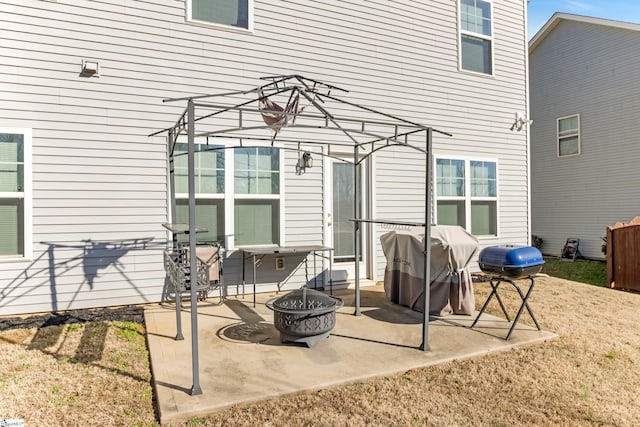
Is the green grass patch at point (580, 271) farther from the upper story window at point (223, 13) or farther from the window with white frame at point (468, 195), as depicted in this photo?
the upper story window at point (223, 13)

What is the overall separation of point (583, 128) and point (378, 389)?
10.9m

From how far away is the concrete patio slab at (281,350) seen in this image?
279cm

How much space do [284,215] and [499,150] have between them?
4570mm

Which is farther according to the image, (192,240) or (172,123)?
(172,123)

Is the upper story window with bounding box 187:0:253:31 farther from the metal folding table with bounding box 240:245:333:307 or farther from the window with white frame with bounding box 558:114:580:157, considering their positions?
the window with white frame with bounding box 558:114:580:157

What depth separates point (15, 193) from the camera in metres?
4.51

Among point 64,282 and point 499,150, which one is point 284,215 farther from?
point 499,150

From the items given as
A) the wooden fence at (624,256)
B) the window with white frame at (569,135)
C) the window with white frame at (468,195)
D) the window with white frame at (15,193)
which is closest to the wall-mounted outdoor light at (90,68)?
the window with white frame at (15,193)

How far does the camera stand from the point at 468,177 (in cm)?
732

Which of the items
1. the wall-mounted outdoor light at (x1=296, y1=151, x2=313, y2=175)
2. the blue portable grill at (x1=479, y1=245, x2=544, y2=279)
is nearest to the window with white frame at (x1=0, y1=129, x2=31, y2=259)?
the wall-mounted outdoor light at (x1=296, y1=151, x2=313, y2=175)

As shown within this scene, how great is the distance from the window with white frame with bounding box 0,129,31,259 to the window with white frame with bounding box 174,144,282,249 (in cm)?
161

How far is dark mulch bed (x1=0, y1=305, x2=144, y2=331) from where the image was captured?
4211 millimetres

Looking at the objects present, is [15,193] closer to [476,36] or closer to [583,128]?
[476,36]

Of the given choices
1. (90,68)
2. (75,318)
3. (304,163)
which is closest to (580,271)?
(304,163)
